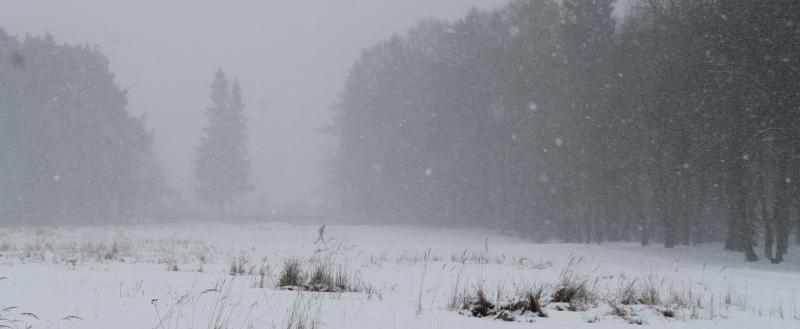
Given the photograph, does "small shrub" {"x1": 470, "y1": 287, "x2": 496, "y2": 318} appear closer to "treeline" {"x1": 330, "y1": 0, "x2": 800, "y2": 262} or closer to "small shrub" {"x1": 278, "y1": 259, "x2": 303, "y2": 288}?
"small shrub" {"x1": 278, "y1": 259, "x2": 303, "y2": 288}

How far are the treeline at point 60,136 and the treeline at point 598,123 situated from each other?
1883 centimetres

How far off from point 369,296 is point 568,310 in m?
2.03

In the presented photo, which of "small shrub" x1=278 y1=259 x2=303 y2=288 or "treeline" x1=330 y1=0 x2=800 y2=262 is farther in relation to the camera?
"treeline" x1=330 y1=0 x2=800 y2=262

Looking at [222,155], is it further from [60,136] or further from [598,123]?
[598,123]

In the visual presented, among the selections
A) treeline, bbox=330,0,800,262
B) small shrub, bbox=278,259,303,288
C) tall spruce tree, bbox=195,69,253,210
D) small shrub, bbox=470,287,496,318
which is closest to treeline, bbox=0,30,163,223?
tall spruce tree, bbox=195,69,253,210

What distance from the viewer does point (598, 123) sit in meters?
22.8

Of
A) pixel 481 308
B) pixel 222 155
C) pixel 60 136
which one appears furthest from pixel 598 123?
pixel 222 155

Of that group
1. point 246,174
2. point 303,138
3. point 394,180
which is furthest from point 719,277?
point 303,138

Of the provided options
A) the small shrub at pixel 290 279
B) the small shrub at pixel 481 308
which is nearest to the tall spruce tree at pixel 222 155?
the small shrub at pixel 290 279

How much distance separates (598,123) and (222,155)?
37057mm

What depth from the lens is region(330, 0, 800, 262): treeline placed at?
16.6 meters

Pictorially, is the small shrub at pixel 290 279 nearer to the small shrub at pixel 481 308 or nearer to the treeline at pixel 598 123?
the small shrub at pixel 481 308

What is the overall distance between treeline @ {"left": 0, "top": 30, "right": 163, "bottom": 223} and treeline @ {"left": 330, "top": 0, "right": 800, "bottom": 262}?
1883 centimetres

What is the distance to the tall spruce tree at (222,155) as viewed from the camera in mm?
49438
